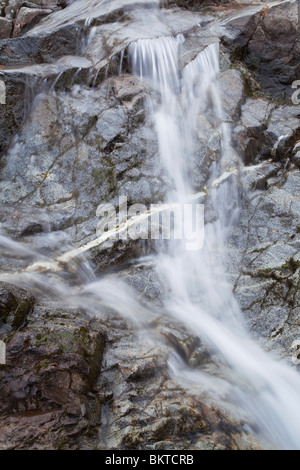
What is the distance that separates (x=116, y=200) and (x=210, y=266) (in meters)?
2.14

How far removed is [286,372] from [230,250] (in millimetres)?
2179

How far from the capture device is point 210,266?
6387 mm

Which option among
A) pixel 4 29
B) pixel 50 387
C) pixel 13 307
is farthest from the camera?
pixel 4 29

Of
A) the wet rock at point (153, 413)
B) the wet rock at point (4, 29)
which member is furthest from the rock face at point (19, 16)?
the wet rock at point (153, 413)

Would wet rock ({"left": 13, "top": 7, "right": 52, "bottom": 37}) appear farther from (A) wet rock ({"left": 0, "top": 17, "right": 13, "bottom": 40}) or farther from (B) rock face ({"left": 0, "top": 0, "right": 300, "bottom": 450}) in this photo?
(A) wet rock ({"left": 0, "top": 17, "right": 13, "bottom": 40})

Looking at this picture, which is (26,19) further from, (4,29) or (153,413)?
(153,413)

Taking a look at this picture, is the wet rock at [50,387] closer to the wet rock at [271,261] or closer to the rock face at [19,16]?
the wet rock at [271,261]

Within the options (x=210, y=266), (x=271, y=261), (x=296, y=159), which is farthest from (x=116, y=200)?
(x=296, y=159)

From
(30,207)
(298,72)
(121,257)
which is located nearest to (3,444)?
(121,257)

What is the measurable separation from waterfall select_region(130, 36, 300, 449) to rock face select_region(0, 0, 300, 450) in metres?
0.20

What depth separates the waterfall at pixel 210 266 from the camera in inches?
182

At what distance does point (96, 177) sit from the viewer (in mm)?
7230

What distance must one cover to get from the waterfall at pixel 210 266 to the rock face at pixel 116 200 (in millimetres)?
201
